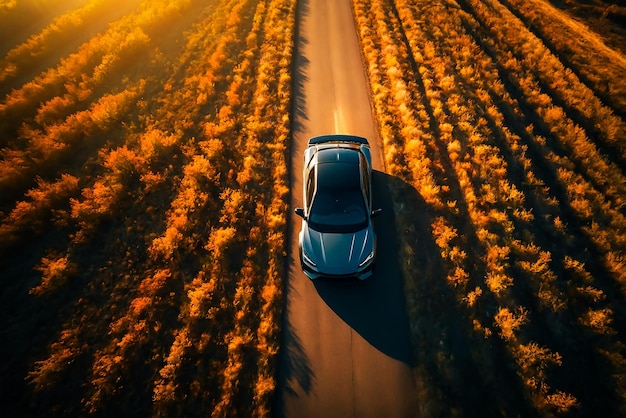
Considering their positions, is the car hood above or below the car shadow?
above

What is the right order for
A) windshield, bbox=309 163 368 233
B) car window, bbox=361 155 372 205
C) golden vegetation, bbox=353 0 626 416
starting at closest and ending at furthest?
golden vegetation, bbox=353 0 626 416 < windshield, bbox=309 163 368 233 < car window, bbox=361 155 372 205

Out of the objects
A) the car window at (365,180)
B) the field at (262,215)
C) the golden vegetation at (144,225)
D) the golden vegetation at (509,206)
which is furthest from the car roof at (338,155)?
the golden vegetation at (509,206)

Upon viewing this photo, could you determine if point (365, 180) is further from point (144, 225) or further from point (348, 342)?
point (144, 225)

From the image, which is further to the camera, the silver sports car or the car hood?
the silver sports car

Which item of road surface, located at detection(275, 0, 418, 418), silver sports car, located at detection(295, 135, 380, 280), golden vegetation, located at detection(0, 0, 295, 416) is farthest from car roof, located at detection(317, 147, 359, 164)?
golden vegetation, located at detection(0, 0, 295, 416)

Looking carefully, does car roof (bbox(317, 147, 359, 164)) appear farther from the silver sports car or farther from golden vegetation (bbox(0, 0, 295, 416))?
golden vegetation (bbox(0, 0, 295, 416))

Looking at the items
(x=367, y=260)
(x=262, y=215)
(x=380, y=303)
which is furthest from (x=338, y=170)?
(x=380, y=303)

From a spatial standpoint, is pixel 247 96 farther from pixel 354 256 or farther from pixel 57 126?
pixel 354 256

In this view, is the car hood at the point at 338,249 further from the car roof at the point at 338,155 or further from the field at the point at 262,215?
the car roof at the point at 338,155
